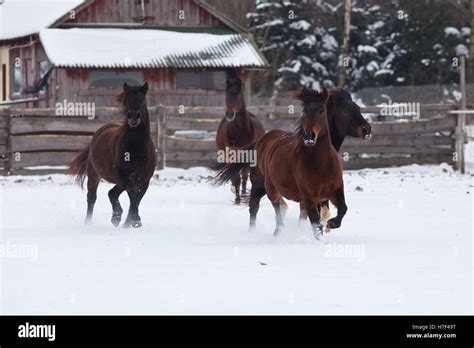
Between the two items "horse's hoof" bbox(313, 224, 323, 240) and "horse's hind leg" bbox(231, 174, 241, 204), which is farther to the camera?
"horse's hind leg" bbox(231, 174, 241, 204)

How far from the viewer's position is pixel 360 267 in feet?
28.1

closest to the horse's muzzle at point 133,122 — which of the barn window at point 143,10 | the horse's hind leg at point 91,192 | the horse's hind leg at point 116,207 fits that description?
the horse's hind leg at point 116,207

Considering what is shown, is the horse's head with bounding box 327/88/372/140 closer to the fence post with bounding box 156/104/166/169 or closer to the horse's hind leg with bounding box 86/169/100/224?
the horse's hind leg with bounding box 86/169/100/224

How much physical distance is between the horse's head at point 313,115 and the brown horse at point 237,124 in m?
5.01

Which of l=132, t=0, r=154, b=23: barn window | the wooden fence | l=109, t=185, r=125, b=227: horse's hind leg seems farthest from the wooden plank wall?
l=109, t=185, r=125, b=227: horse's hind leg

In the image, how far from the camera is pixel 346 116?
36.8ft

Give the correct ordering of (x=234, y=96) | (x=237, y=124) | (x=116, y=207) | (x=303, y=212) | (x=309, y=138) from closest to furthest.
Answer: (x=309, y=138)
(x=303, y=212)
(x=116, y=207)
(x=234, y=96)
(x=237, y=124)

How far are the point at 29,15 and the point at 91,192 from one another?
26.0m

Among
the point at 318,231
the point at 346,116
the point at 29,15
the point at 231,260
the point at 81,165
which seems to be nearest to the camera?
the point at 231,260

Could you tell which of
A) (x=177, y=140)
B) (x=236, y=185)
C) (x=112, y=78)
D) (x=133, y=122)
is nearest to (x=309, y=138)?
(x=133, y=122)

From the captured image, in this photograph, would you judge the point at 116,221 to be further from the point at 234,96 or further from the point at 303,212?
the point at 234,96

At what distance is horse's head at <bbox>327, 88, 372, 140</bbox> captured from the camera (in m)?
11.1

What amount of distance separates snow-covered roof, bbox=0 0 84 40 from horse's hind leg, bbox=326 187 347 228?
2567 centimetres

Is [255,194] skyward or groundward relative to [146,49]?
groundward
